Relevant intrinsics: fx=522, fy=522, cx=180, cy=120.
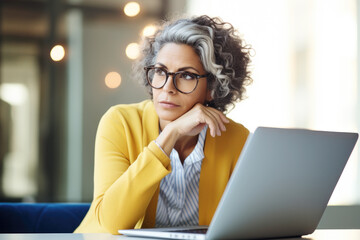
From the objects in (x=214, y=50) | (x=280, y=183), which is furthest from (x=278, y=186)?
(x=214, y=50)

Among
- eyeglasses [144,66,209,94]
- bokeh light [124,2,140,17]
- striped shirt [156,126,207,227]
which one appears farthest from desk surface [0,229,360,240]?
bokeh light [124,2,140,17]

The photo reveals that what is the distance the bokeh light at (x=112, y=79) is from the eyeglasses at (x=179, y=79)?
2428 millimetres

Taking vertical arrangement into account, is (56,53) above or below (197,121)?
above

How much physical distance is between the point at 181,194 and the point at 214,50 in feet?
1.63

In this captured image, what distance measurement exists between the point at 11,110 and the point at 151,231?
3.08 m

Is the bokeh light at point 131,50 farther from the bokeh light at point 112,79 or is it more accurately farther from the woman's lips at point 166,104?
the woman's lips at point 166,104

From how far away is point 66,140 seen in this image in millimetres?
3992

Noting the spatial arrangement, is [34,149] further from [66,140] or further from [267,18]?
[267,18]

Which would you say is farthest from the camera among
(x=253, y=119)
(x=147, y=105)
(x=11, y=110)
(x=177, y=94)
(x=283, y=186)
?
(x=253, y=119)

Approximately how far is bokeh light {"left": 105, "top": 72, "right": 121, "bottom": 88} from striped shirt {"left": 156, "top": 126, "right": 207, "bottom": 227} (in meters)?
2.45

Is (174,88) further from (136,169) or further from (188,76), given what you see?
(136,169)

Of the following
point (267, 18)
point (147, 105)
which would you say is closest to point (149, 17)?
point (267, 18)

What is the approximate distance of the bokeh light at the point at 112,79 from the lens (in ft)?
13.2

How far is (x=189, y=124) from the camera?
151cm
